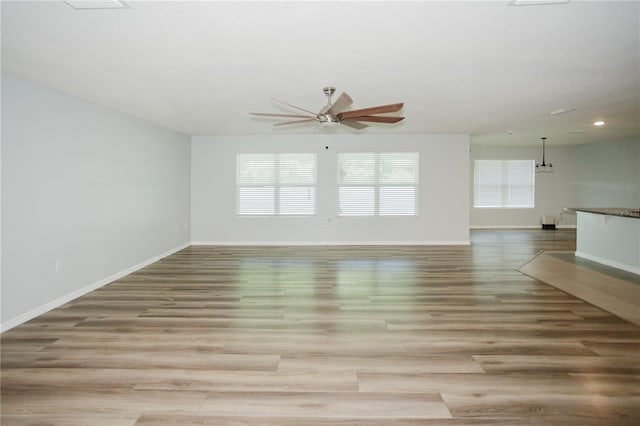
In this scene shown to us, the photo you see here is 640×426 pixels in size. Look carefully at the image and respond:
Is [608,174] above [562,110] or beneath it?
beneath

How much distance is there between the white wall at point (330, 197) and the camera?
8.05m

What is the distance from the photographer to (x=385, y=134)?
26.1 ft

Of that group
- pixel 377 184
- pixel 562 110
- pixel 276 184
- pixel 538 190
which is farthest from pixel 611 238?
pixel 276 184

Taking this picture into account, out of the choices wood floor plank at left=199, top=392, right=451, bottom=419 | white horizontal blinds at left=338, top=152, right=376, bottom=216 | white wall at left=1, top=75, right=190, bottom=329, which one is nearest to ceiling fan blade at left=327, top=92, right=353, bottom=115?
wood floor plank at left=199, top=392, right=451, bottom=419

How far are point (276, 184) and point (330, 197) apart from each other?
125cm

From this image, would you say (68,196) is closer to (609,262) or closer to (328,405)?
(328,405)

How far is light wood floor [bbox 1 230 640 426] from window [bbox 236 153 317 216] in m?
3.48

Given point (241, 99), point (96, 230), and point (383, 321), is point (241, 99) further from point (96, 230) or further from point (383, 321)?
point (383, 321)

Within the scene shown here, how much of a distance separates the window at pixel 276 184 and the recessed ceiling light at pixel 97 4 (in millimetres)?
5937

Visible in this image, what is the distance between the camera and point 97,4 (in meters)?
2.25

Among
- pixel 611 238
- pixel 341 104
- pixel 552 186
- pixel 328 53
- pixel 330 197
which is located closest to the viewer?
pixel 328 53

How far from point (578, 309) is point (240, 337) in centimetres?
342

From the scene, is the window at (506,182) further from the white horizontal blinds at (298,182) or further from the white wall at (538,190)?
the white horizontal blinds at (298,182)

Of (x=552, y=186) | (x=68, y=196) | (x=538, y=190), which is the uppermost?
(x=552, y=186)
